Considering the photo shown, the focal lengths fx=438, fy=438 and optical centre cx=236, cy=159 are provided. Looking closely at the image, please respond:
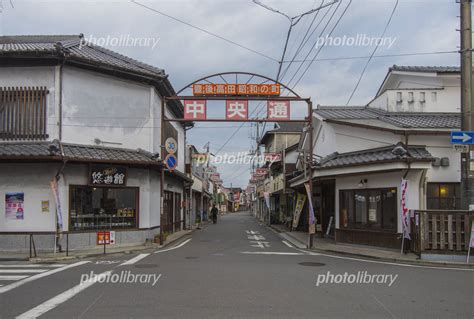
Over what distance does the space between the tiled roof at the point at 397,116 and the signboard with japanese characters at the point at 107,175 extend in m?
10.2

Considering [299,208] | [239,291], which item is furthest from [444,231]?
[299,208]

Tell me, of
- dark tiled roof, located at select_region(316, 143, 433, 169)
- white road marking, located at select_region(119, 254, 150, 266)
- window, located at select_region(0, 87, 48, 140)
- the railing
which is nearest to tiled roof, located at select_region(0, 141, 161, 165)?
window, located at select_region(0, 87, 48, 140)

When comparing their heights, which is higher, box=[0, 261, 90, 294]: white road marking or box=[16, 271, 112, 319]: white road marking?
box=[16, 271, 112, 319]: white road marking

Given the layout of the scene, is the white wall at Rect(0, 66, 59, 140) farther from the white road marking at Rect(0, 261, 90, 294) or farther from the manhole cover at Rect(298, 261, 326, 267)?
the manhole cover at Rect(298, 261, 326, 267)

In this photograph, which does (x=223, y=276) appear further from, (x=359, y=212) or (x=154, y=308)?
(x=359, y=212)

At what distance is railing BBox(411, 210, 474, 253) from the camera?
47.4ft

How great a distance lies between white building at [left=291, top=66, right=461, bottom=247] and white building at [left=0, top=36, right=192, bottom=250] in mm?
8771

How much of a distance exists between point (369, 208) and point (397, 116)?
527 cm

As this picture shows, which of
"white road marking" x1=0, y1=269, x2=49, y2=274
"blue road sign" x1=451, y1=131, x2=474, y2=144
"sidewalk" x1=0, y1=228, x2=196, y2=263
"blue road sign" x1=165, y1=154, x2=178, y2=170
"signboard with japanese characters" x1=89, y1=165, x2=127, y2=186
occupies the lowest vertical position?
"sidewalk" x1=0, y1=228, x2=196, y2=263

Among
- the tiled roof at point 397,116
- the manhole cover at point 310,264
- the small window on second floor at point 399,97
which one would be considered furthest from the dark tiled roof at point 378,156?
the manhole cover at point 310,264

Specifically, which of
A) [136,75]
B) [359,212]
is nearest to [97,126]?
[136,75]

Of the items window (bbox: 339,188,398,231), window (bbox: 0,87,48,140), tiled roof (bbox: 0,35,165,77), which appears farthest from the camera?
window (bbox: 0,87,48,140)

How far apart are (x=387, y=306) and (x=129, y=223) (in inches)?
550

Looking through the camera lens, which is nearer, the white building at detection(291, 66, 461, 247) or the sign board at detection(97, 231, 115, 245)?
the sign board at detection(97, 231, 115, 245)
